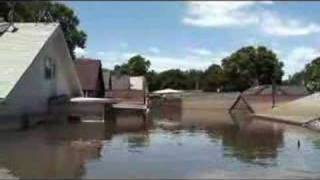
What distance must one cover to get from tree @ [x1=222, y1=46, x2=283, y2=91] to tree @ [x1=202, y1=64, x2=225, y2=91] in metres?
1.28

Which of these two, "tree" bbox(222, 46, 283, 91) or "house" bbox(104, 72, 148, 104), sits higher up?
"tree" bbox(222, 46, 283, 91)

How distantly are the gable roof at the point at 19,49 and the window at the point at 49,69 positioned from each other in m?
1.70

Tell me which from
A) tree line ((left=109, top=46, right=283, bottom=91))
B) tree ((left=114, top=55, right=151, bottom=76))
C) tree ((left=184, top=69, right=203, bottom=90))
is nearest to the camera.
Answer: tree ((left=114, top=55, right=151, bottom=76))

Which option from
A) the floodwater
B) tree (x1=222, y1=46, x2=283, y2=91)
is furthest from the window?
tree (x1=222, y1=46, x2=283, y2=91)

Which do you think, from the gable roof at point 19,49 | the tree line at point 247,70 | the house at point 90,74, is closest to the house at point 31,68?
the gable roof at point 19,49

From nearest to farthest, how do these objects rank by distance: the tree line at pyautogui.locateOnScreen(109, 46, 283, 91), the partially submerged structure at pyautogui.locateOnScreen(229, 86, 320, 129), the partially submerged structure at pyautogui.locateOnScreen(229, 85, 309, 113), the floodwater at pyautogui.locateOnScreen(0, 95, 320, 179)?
the floodwater at pyautogui.locateOnScreen(0, 95, 320, 179) → the partially submerged structure at pyautogui.locateOnScreen(229, 86, 320, 129) → the partially submerged structure at pyautogui.locateOnScreen(229, 85, 309, 113) → the tree line at pyautogui.locateOnScreen(109, 46, 283, 91)

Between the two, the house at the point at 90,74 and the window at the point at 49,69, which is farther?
the house at the point at 90,74

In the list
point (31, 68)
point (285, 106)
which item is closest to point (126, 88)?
point (285, 106)

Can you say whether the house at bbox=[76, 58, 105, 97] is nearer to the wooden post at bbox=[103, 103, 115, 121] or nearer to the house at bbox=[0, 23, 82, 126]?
the wooden post at bbox=[103, 103, 115, 121]

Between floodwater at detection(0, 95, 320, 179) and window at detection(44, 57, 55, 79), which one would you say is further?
window at detection(44, 57, 55, 79)

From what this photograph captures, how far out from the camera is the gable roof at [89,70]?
59.7m

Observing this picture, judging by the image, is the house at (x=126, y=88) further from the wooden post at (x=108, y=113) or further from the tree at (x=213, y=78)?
the tree at (x=213, y=78)

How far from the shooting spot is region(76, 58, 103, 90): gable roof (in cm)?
5966

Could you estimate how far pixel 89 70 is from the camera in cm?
6072
